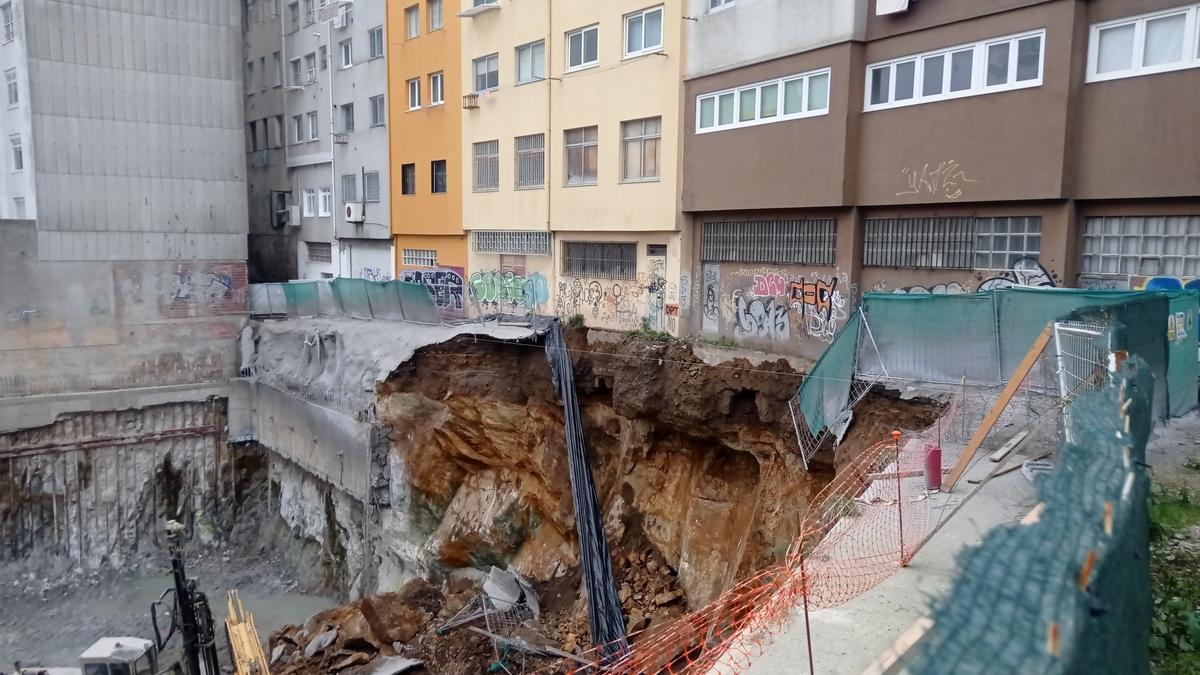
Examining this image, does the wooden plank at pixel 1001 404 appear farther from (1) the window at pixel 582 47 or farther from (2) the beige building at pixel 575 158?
(1) the window at pixel 582 47

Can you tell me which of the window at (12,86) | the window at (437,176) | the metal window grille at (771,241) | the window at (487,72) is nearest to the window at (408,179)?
the window at (437,176)

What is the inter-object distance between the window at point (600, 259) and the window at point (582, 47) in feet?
14.7

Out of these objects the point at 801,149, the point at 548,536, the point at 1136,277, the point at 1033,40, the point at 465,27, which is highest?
the point at 465,27

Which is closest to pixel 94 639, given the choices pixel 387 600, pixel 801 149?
pixel 387 600

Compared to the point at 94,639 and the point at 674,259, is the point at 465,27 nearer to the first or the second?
the point at 674,259

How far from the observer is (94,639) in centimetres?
1789

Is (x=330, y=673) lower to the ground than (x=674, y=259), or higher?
lower

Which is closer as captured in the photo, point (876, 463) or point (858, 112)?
point (876, 463)

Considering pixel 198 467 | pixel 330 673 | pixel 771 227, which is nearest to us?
pixel 330 673

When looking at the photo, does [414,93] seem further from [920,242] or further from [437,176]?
[920,242]

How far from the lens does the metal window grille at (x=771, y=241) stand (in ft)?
50.3

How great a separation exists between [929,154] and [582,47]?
9.95 meters

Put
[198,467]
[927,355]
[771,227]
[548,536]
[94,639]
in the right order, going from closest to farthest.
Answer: [927,355] < [548,536] < [771,227] < [94,639] < [198,467]

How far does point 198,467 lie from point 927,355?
806 inches
